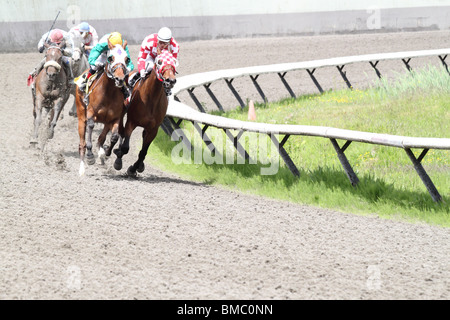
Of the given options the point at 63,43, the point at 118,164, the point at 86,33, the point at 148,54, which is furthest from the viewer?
the point at 86,33

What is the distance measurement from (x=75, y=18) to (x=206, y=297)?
59.0ft

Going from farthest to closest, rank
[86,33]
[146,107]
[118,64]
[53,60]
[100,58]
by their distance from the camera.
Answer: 1. [86,33]
2. [53,60]
3. [100,58]
4. [146,107]
5. [118,64]

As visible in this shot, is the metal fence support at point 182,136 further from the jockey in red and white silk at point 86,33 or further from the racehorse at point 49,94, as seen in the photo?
the jockey in red and white silk at point 86,33

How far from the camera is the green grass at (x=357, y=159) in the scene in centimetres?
878

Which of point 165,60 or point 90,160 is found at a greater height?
point 165,60

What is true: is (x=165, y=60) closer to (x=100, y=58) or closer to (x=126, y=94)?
(x=126, y=94)

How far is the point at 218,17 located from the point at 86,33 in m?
10.4

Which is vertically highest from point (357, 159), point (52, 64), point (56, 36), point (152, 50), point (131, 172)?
point (152, 50)

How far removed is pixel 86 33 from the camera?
13672 millimetres

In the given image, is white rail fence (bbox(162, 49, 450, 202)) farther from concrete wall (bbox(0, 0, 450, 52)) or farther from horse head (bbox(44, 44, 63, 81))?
concrete wall (bbox(0, 0, 450, 52))

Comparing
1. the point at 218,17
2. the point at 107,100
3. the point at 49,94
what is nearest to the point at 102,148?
the point at 107,100

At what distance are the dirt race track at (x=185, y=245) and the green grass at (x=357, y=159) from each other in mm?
333

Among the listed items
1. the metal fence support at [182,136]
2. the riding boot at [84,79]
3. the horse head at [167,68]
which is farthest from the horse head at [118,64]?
the metal fence support at [182,136]

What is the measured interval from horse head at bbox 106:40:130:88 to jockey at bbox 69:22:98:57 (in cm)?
360
